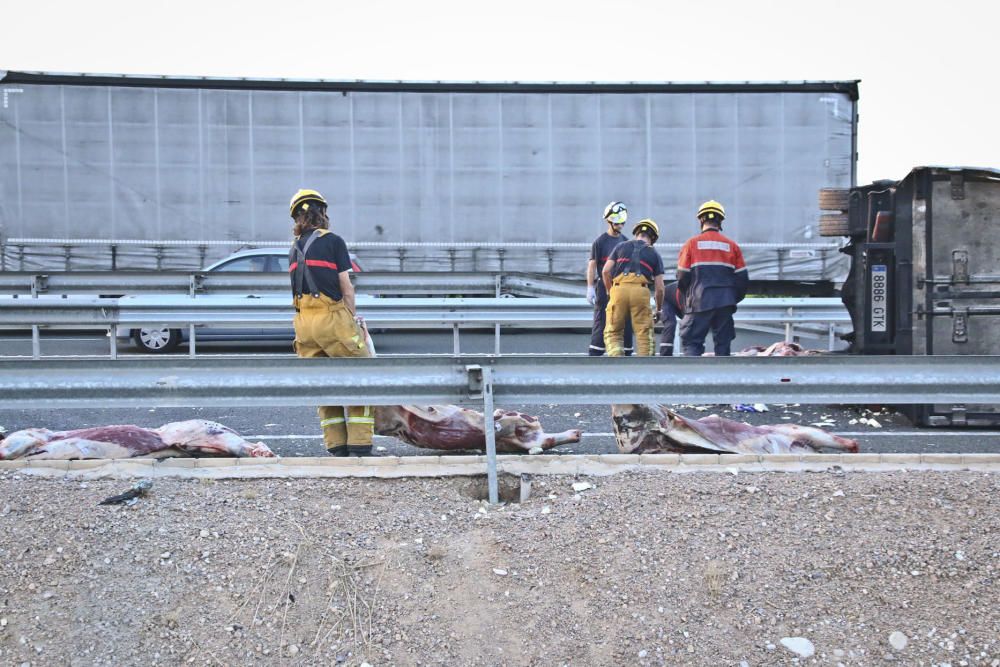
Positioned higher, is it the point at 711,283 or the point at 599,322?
the point at 711,283

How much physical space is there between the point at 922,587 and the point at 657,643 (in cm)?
114

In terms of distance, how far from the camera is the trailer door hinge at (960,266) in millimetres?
8023

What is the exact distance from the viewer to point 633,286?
9047 mm

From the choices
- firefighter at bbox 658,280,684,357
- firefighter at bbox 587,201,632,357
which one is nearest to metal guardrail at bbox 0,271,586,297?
firefighter at bbox 658,280,684,357

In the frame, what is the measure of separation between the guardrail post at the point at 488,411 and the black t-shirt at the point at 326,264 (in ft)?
4.42

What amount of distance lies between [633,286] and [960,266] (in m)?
2.78

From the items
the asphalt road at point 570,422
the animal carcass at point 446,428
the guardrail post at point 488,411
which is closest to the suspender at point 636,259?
the asphalt road at point 570,422

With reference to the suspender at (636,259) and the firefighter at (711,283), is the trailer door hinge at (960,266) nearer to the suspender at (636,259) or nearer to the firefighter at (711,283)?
the firefighter at (711,283)

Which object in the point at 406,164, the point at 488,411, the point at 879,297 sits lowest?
the point at 488,411

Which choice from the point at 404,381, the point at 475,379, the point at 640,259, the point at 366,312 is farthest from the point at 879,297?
the point at 366,312

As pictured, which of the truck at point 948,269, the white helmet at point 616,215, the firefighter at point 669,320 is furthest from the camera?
the firefighter at point 669,320

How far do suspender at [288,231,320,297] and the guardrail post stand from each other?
1423 millimetres

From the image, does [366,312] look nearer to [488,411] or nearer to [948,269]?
[948,269]

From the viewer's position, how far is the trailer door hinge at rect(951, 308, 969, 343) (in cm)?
802
